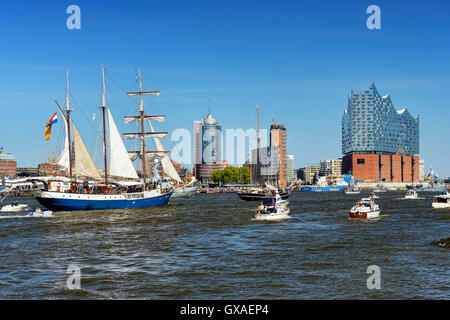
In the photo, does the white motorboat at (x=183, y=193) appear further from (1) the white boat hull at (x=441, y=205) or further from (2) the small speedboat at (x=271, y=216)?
(2) the small speedboat at (x=271, y=216)

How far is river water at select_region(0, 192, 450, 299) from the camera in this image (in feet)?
69.3

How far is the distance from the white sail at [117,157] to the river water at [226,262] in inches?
1466

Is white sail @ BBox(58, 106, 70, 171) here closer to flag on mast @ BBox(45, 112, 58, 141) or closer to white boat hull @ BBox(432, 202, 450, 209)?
flag on mast @ BBox(45, 112, 58, 141)

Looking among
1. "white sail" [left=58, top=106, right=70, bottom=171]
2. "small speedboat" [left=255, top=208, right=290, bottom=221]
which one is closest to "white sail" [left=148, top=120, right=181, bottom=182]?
"white sail" [left=58, top=106, right=70, bottom=171]

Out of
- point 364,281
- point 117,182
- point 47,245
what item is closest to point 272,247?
point 364,281

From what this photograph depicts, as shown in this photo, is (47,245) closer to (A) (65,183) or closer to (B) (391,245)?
(B) (391,245)

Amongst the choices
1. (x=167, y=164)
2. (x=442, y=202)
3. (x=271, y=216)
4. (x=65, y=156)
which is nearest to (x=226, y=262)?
(x=271, y=216)

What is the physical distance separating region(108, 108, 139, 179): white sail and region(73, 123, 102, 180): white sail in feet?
14.4

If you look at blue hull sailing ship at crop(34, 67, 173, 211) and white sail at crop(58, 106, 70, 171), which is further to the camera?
white sail at crop(58, 106, 70, 171)

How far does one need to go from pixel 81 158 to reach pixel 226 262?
196 feet

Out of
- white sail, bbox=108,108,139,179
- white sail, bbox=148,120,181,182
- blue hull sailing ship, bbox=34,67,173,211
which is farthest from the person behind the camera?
white sail, bbox=148,120,181,182

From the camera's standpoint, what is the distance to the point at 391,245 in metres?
34.6

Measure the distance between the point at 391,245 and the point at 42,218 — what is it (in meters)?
48.7

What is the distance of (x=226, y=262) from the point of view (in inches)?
1130
